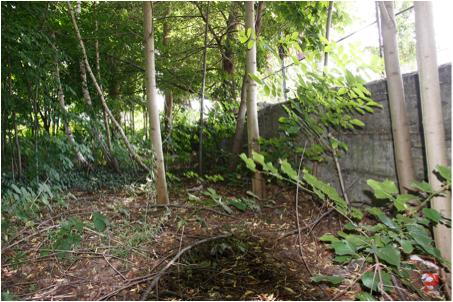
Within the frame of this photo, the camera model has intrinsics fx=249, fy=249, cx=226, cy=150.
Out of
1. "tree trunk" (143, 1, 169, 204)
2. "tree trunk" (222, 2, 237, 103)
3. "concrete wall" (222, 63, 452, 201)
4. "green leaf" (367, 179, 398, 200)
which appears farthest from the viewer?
"tree trunk" (222, 2, 237, 103)

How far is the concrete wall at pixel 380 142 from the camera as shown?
1979mm

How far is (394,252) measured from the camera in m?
0.93

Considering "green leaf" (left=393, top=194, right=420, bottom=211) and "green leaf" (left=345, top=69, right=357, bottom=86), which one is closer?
"green leaf" (left=393, top=194, right=420, bottom=211)

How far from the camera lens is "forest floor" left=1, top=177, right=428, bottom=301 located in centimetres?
161

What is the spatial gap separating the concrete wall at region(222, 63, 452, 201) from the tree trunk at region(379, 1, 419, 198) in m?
0.31

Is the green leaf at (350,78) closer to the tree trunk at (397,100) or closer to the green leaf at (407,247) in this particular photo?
the tree trunk at (397,100)

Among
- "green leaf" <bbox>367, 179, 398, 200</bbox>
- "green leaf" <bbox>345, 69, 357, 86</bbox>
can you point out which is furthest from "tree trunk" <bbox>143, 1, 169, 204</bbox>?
"green leaf" <bbox>367, 179, 398, 200</bbox>

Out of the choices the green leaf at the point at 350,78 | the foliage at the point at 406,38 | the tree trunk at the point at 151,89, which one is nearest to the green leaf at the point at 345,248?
the green leaf at the point at 350,78

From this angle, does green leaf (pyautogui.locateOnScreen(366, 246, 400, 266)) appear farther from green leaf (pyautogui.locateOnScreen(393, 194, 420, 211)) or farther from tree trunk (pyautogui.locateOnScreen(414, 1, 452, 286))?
tree trunk (pyautogui.locateOnScreen(414, 1, 452, 286))

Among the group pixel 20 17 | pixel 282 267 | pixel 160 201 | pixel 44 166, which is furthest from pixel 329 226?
pixel 20 17

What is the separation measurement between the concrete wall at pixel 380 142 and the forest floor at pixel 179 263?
650 millimetres

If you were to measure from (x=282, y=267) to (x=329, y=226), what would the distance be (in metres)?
0.83

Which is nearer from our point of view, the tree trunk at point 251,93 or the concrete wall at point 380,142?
the concrete wall at point 380,142

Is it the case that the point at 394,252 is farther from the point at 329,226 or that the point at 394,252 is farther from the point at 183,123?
the point at 183,123
